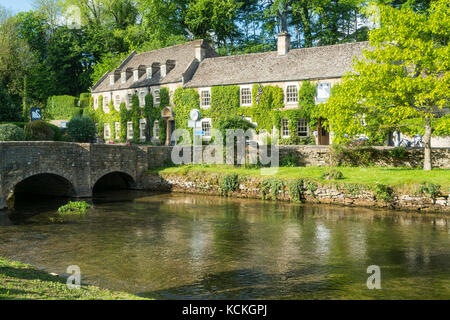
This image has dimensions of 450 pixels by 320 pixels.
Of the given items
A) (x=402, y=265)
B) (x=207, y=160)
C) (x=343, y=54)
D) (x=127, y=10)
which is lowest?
(x=402, y=265)

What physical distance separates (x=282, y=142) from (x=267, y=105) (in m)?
3.55

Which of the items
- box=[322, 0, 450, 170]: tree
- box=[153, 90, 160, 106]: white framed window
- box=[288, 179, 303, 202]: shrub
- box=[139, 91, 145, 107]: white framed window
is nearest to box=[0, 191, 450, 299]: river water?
box=[288, 179, 303, 202]: shrub

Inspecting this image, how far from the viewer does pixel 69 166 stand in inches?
1081

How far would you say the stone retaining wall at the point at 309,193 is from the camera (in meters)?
22.1

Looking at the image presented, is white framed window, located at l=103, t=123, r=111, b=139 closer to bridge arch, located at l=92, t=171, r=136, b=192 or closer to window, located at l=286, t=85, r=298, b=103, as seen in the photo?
bridge arch, located at l=92, t=171, r=136, b=192

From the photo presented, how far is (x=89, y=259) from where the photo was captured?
47.0ft

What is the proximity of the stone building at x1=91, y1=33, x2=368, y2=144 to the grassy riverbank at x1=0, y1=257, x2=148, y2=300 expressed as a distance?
94.8 feet

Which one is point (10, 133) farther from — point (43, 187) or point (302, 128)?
point (302, 128)

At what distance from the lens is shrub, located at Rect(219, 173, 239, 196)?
28.5m

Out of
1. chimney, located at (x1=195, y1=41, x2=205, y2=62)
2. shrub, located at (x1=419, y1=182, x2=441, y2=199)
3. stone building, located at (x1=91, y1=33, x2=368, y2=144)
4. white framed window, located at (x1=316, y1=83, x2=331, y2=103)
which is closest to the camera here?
shrub, located at (x1=419, y1=182, x2=441, y2=199)

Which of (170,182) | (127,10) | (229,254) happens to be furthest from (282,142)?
(127,10)

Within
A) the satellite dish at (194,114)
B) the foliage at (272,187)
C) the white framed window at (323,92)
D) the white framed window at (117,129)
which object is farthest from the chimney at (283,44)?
the white framed window at (117,129)

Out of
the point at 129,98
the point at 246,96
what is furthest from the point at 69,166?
the point at 129,98
